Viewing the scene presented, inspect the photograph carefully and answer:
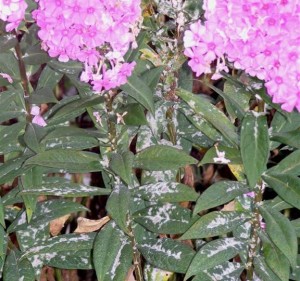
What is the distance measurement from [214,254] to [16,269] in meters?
0.42

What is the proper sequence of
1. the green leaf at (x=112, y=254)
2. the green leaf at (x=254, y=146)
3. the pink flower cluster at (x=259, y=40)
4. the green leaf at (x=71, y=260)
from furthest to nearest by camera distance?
the green leaf at (x=71, y=260) < the green leaf at (x=112, y=254) < the green leaf at (x=254, y=146) < the pink flower cluster at (x=259, y=40)

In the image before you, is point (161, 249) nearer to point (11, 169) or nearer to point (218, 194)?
point (218, 194)

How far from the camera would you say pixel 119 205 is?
54.5 inches

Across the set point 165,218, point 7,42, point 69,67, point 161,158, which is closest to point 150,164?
point 161,158

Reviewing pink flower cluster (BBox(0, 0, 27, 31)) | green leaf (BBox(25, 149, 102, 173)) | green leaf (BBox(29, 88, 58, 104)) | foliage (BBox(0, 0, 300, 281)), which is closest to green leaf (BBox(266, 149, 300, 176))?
foliage (BBox(0, 0, 300, 281))

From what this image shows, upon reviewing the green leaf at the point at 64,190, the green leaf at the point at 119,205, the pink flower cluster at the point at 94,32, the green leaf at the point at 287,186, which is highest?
the pink flower cluster at the point at 94,32

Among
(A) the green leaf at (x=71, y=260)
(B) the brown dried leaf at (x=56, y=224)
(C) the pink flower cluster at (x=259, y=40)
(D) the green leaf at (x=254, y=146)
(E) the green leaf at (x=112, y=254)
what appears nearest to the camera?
(C) the pink flower cluster at (x=259, y=40)

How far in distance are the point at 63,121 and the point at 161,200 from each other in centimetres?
25

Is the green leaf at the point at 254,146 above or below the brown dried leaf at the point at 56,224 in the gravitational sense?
above

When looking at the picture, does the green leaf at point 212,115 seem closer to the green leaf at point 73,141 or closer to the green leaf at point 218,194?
the green leaf at point 218,194

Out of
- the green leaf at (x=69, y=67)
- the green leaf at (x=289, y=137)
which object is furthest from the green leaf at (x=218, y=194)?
the green leaf at (x=69, y=67)

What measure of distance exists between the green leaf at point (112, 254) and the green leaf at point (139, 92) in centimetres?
31

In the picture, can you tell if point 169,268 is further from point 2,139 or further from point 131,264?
point 2,139

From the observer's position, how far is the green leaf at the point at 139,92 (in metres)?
1.31
